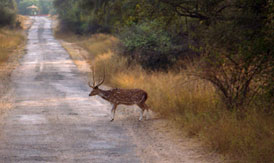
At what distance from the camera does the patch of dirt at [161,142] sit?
852cm

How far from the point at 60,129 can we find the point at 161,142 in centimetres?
282

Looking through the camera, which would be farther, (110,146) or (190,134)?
(190,134)

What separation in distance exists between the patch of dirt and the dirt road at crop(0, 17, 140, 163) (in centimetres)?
28

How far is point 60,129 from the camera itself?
1100cm

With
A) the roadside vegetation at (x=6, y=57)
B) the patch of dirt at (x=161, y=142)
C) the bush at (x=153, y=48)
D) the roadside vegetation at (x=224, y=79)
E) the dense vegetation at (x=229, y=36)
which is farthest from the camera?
the bush at (x=153, y=48)

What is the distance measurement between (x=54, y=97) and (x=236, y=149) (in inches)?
390

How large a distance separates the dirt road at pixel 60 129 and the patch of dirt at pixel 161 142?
0.28 m

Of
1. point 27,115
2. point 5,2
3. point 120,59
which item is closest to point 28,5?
point 5,2

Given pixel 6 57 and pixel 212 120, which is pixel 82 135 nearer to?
pixel 212 120

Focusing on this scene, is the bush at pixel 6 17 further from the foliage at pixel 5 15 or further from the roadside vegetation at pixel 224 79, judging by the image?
the roadside vegetation at pixel 224 79

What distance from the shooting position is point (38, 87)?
1956cm

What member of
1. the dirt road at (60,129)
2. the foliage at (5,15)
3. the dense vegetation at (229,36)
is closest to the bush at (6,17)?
the foliage at (5,15)

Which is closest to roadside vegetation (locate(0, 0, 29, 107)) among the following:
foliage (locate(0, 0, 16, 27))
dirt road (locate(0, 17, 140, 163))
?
foliage (locate(0, 0, 16, 27))

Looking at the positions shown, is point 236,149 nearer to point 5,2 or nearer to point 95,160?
point 95,160
